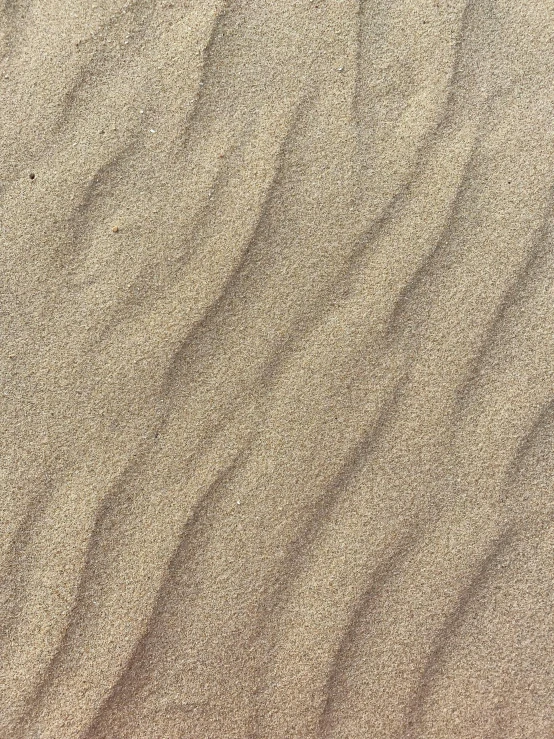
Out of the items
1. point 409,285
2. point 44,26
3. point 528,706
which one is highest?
point 44,26

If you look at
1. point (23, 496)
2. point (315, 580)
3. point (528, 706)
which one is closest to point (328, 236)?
point (315, 580)

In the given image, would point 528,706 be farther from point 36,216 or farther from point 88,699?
point 36,216

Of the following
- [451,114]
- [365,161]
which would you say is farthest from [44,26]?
[451,114]

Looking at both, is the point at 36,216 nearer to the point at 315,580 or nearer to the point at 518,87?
the point at 315,580

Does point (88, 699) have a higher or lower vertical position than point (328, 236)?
lower

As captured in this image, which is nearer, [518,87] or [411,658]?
[411,658]

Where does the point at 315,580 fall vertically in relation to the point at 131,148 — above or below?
below
